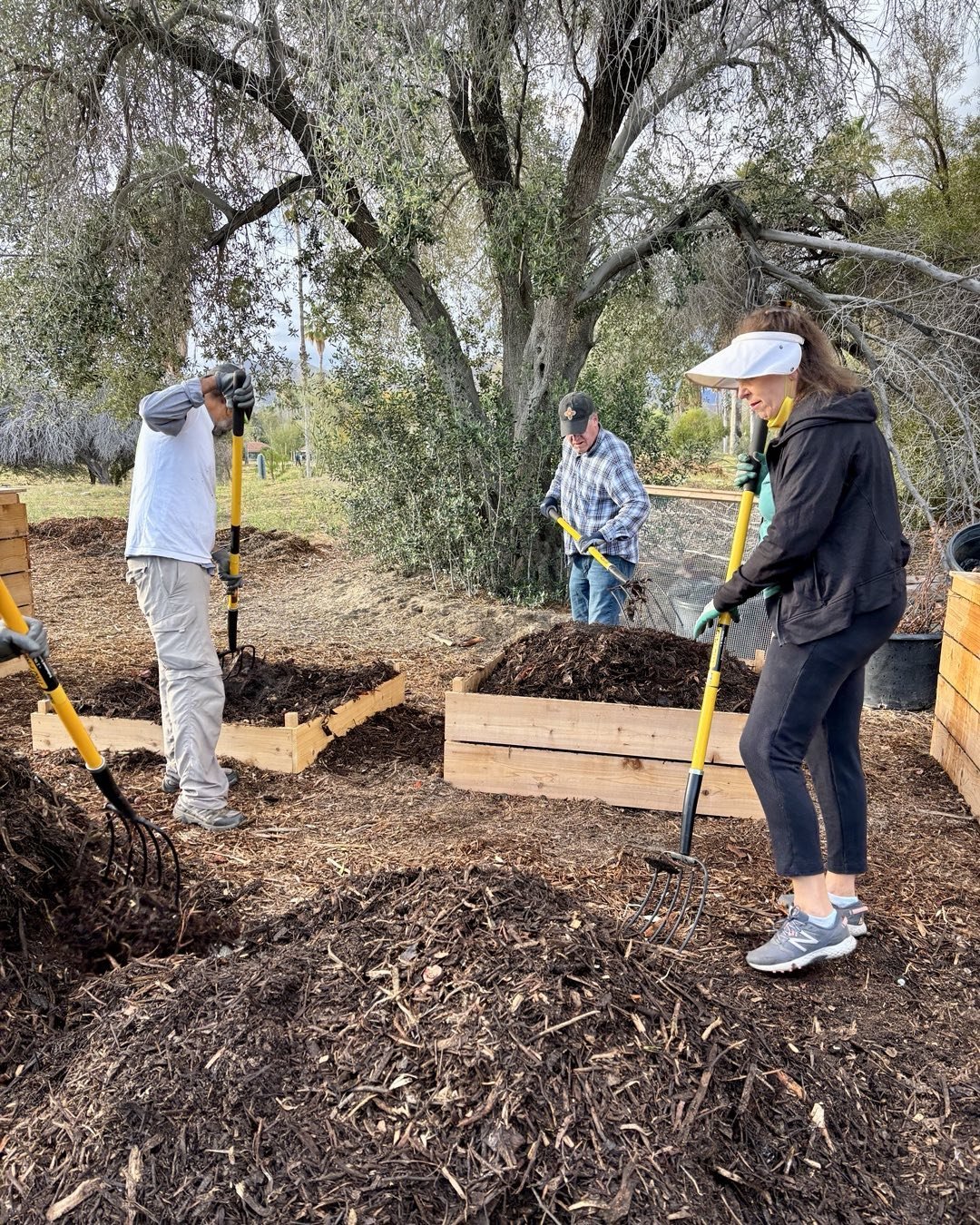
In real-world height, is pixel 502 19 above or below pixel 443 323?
above

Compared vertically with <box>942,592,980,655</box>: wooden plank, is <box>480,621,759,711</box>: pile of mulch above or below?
below

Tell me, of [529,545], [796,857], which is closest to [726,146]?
[529,545]

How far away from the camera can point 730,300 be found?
1070 centimetres

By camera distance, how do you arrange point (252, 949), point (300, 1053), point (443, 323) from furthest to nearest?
point (443, 323) < point (252, 949) < point (300, 1053)

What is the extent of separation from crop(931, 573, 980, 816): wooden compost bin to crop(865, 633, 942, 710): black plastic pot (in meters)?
0.98

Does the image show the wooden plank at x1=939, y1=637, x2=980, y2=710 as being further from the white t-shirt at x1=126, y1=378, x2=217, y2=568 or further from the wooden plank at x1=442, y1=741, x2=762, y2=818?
the white t-shirt at x1=126, y1=378, x2=217, y2=568

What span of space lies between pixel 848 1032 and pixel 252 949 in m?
1.72

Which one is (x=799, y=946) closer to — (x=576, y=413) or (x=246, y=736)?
(x=246, y=736)

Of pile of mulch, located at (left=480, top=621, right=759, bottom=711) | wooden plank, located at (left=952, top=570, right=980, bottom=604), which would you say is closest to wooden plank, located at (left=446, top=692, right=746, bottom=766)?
pile of mulch, located at (left=480, top=621, right=759, bottom=711)

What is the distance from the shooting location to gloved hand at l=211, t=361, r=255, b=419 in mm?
4168

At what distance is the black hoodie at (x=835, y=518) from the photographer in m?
2.76

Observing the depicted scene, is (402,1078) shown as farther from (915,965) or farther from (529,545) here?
(529,545)

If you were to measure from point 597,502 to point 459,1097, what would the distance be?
4.00 meters

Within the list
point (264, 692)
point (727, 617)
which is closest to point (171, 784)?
point (264, 692)
